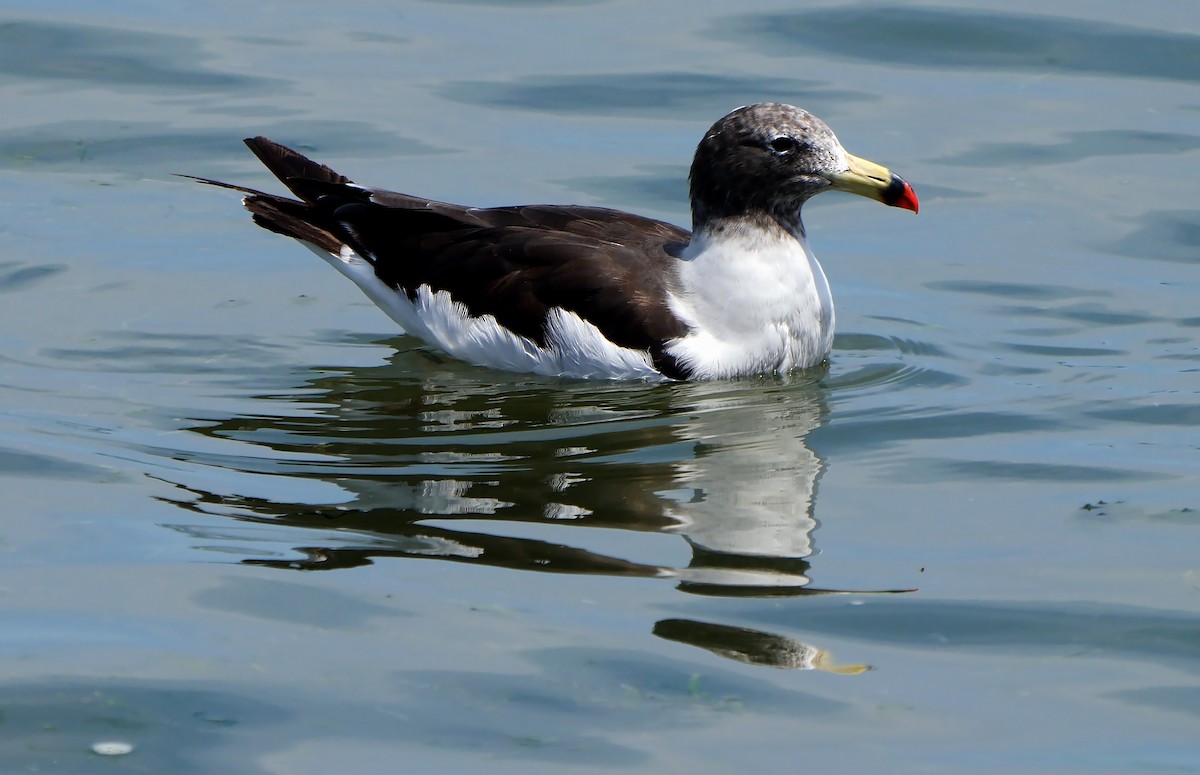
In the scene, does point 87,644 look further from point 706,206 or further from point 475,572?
point 706,206

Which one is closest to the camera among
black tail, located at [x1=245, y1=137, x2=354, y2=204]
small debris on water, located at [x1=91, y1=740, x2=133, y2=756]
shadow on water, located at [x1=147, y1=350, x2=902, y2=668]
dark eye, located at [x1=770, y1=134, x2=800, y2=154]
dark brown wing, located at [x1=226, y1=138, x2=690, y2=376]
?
small debris on water, located at [x1=91, y1=740, x2=133, y2=756]

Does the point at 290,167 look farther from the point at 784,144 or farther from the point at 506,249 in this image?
the point at 784,144

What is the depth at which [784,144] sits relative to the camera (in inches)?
342

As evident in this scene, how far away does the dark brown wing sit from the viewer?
8562mm

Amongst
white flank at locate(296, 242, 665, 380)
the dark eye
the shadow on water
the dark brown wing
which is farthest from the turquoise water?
the dark eye

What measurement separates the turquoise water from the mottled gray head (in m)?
0.86

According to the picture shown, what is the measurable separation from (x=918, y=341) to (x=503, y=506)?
3.23m

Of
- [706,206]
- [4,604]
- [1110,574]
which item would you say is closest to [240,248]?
[706,206]

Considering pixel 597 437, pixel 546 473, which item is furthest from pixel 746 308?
pixel 546 473

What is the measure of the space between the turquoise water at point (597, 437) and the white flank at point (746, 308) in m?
0.17

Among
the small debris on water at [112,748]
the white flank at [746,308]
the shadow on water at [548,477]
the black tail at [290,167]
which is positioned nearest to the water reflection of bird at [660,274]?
the white flank at [746,308]

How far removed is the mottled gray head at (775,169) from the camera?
28.5 feet

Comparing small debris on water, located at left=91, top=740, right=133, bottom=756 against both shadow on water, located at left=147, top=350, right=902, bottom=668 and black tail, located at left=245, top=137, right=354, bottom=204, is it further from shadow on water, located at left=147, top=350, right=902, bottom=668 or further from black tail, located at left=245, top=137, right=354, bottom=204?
black tail, located at left=245, top=137, right=354, bottom=204

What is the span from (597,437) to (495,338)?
1.32 meters
